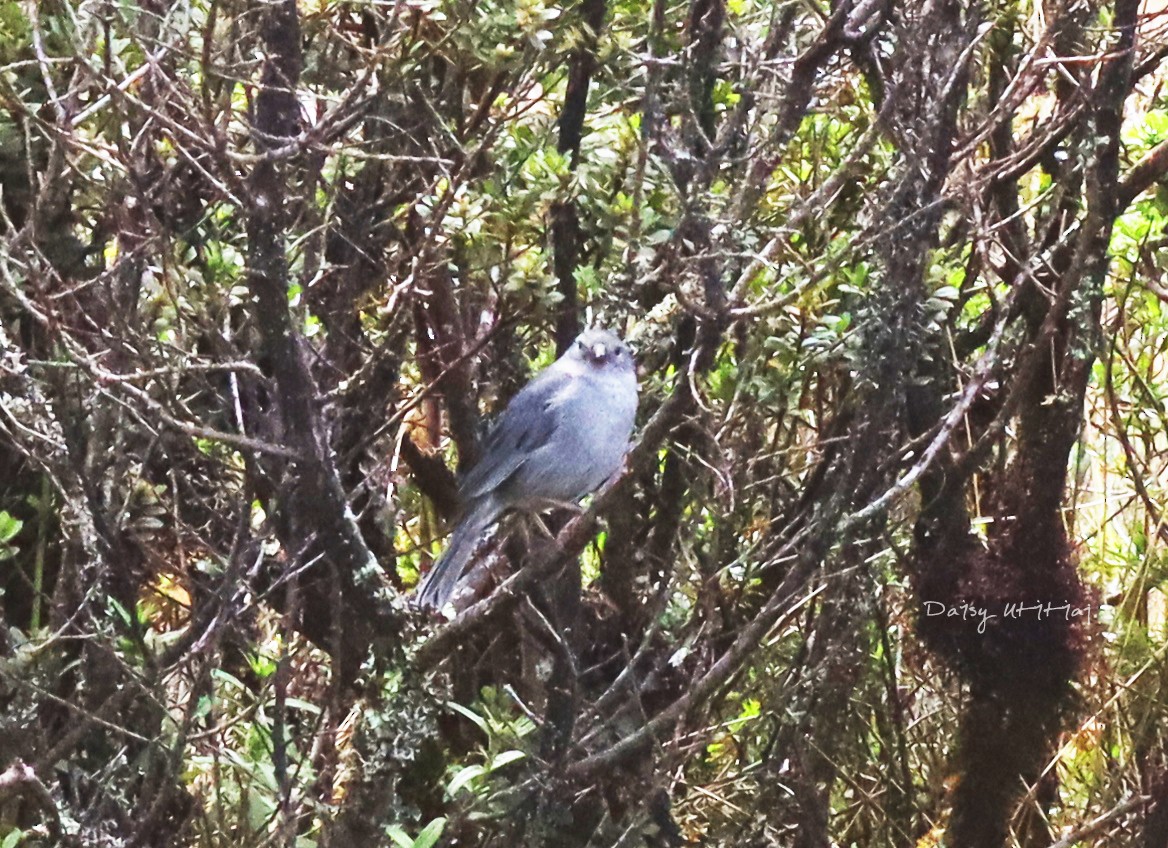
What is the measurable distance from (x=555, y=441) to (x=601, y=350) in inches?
19.6

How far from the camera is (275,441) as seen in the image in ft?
9.70

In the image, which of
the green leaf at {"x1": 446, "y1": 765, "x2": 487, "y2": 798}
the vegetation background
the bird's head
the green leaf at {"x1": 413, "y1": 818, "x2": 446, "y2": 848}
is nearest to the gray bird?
the bird's head

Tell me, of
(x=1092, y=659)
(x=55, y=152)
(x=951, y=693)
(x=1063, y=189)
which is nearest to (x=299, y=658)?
(x=55, y=152)

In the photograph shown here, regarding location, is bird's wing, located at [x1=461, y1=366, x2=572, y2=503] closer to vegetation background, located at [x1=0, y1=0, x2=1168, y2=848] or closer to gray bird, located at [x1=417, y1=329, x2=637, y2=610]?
gray bird, located at [x1=417, y1=329, x2=637, y2=610]

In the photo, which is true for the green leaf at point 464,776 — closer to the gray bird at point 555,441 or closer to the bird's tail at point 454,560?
the bird's tail at point 454,560

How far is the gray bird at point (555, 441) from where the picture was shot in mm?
4184

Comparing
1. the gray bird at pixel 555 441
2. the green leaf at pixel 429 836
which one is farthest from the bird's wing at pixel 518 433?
the green leaf at pixel 429 836

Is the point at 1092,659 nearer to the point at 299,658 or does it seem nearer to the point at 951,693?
the point at 951,693

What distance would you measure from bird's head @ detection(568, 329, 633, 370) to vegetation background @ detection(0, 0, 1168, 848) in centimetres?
7

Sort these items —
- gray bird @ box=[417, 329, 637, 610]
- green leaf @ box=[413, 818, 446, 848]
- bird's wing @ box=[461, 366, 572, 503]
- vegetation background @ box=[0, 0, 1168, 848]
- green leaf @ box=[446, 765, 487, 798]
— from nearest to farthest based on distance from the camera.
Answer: vegetation background @ box=[0, 0, 1168, 848]
green leaf @ box=[413, 818, 446, 848]
green leaf @ box=[446, 765, 487, 798]
gray bird @ box=[417, 329, 637, 610]
bird's wing @ box=[461, 366, 572, 503]

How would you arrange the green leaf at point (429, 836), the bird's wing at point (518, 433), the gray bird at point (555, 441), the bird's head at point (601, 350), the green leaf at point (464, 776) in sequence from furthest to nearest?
1. the bird's wing at point (518, 433)
2. the gray bird at point (555, 441)
3. the bird's head at point (601, 350)
4. the green leaf at point (464, 776)
5. the green leaf at point (429, 836)

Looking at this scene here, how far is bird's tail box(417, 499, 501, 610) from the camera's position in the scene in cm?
395

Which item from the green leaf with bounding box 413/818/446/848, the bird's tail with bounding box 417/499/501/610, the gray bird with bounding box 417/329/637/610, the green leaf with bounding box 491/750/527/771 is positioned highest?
the gray bird with bounding box 417/329/637/610

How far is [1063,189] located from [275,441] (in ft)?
7.83
